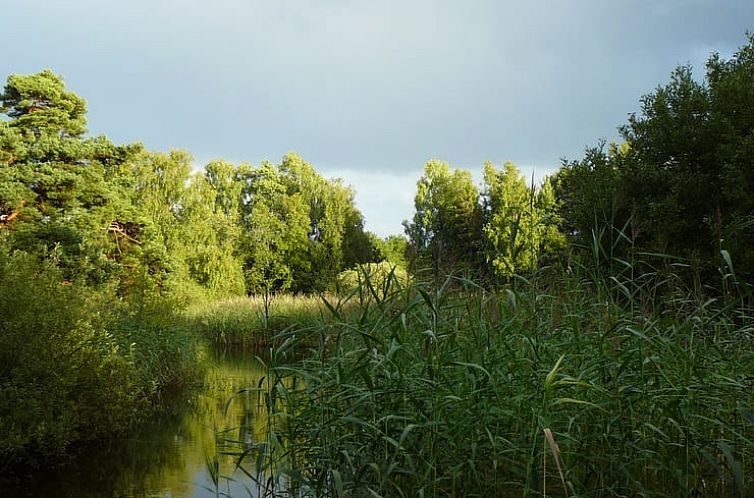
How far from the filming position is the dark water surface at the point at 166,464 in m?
5.68

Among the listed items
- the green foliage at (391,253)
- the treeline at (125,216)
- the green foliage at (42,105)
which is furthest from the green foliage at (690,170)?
A: the green foliage at (42,105)

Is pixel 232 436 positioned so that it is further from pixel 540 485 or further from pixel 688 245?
pixel 688 245

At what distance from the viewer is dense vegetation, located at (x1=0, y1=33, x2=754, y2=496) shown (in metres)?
3.45

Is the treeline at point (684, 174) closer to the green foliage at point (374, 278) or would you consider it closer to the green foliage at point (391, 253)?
Answer: the green foliage at point (391, 253)

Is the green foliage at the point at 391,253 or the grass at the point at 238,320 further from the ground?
the green foliage at the point at 391,253

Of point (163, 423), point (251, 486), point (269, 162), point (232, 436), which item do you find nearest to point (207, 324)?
point (163, 423)

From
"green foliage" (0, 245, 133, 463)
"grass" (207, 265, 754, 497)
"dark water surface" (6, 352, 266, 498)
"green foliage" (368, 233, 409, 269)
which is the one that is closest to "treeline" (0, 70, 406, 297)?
"green foliage" (368, 233, 409, 269)

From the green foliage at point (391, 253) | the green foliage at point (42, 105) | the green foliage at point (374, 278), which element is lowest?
the green foliage at point (374, 278)

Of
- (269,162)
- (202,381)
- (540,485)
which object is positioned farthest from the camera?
(269,162)

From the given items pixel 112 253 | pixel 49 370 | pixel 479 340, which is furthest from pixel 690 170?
pixel 112 253

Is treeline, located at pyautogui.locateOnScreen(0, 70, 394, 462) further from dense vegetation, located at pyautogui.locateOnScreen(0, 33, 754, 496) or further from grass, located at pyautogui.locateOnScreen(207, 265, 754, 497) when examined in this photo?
grass, located at pyautogui.locateOnScreen(207, 265, 754, 497)

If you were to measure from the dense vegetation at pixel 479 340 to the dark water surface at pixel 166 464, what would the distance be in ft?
0.82

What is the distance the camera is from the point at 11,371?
6004 millimetres

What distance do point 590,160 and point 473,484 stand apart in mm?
12265
